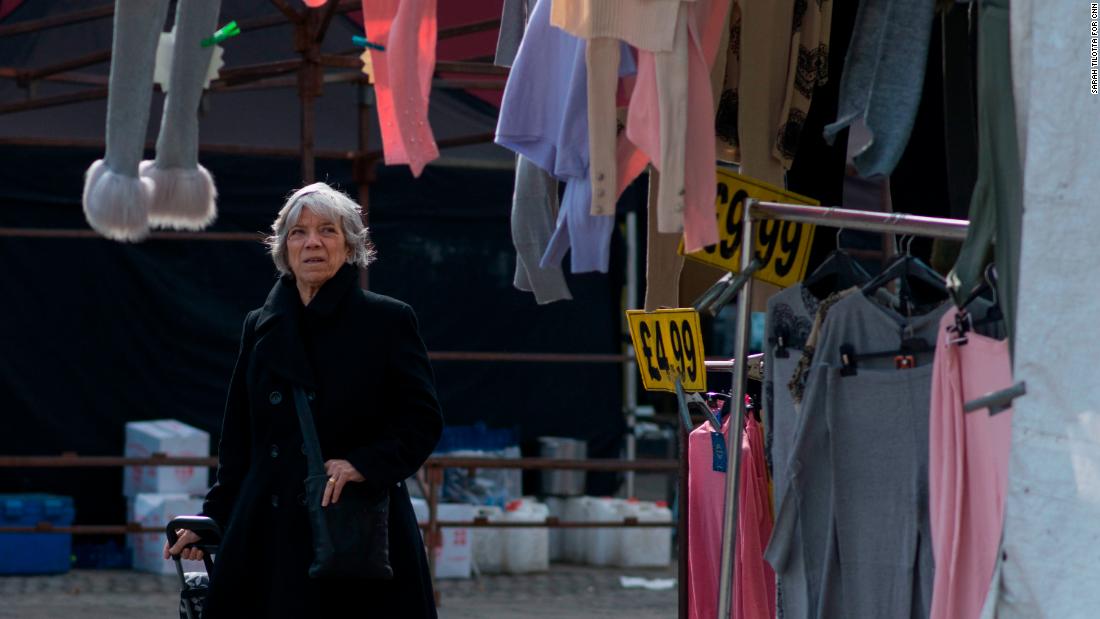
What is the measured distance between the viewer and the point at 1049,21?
2.41 meters

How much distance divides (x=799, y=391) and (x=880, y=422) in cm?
24

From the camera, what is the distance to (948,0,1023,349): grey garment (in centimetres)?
264

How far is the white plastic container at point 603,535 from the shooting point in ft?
34.4

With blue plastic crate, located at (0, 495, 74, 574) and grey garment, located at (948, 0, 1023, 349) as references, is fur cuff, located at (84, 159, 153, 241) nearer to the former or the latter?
blue plastic crate, located at (0, 495, 74, 574)

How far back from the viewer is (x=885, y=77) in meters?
3.46

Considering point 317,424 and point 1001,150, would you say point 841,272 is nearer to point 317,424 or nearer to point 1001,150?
point 1001,150

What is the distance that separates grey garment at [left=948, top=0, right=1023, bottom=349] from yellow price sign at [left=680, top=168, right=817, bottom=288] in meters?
1.07

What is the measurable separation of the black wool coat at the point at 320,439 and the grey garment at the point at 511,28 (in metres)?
0.99

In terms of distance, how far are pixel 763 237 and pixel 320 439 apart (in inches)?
47.3

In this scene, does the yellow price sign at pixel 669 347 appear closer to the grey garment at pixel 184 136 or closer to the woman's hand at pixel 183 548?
the woman's hand at pixel 183 548

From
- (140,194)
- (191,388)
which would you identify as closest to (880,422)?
(140,194)

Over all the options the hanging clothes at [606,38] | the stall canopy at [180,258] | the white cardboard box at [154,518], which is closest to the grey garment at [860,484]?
the hanging clothes at [606,38]

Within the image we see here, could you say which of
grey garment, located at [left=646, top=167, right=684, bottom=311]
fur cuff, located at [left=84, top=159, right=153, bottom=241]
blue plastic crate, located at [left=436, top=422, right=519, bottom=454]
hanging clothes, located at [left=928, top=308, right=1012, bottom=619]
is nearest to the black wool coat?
grey garment, located at [left=646, top=167, right=684, bottom=311]

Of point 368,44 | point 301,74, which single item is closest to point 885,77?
point 368,44
